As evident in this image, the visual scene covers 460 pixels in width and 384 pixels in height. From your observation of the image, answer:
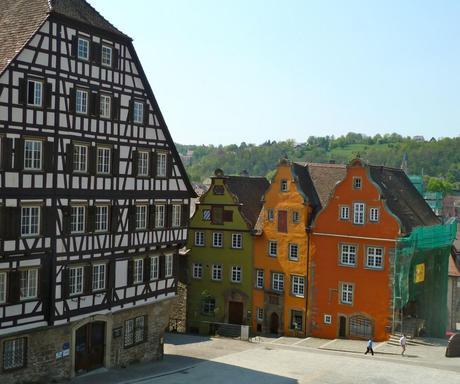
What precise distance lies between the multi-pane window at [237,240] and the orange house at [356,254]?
6.59 metres

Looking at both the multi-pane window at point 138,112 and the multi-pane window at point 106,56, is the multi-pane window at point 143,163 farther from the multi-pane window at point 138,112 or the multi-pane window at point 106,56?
the multi-pane window at point 106,56

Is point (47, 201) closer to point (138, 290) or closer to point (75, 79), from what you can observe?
point (75, 79)

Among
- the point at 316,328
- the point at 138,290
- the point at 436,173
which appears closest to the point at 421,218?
the point at 316,328

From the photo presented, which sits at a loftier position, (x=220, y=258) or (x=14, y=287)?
(x=14, y=287)

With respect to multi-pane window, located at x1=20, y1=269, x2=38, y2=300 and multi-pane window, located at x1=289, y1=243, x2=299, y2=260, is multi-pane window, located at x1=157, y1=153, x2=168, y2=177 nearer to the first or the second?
multi-pane window, located at x1=20, y1=269, x2=38, y2=300

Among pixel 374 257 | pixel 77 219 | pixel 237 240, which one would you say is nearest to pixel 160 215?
pixel 77 219

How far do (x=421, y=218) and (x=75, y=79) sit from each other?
108 ft

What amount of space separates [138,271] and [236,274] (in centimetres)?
1945

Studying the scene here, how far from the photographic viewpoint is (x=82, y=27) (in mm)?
33531

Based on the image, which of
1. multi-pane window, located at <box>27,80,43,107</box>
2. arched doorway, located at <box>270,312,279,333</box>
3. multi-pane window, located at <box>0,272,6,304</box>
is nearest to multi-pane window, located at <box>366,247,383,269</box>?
arched doorway, located at <box>270,312,279,333</box>

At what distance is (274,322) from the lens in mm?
55531

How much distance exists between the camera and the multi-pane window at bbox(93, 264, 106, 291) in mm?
35156

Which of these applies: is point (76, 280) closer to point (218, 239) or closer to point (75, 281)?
point (75, 281)

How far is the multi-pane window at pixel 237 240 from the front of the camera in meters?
56.8
